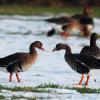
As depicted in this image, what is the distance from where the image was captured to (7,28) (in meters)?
25.5

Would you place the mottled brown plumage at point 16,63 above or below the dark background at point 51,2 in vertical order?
below

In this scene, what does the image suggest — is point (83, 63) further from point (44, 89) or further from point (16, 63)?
point (44, 89)

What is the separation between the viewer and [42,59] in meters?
15.5

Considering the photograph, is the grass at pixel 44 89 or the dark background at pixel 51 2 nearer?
the grass at pixel 44 89

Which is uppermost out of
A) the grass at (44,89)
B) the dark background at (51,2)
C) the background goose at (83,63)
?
the dark background at (51,2)

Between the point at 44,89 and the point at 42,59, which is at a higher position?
Result: the point at 42,59

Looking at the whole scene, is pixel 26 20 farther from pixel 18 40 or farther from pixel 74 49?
pixel 74 49

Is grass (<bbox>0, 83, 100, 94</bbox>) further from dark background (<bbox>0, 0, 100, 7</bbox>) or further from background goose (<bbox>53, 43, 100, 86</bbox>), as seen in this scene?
dark background (<bbox>0, 0, 100, 7</bbox>)

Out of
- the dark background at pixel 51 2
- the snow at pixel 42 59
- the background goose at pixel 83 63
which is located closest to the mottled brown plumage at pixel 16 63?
the snow at pixel 42 59

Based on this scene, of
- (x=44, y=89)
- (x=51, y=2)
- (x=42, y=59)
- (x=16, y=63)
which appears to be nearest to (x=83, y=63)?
(x=16, y=63)

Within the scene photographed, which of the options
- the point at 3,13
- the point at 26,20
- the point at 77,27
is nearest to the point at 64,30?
the point at 77,27

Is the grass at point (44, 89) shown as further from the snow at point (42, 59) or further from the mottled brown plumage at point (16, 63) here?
the mottled brown plumage at point (16, 63)

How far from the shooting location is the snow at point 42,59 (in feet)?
32.5

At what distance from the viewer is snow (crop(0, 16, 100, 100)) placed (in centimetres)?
990
